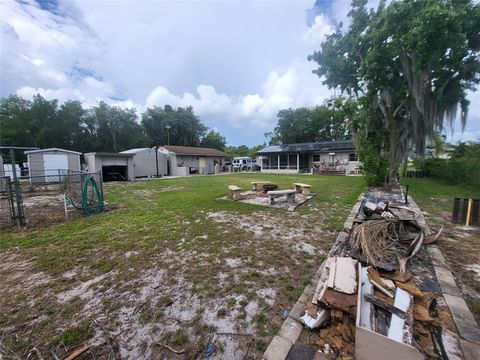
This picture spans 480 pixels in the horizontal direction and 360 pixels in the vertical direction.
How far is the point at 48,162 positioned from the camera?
43.3 feet

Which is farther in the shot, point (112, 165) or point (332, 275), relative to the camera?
point (112, 165)

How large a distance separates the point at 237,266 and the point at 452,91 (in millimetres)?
11455

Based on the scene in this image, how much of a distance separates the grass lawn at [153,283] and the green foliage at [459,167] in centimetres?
1047

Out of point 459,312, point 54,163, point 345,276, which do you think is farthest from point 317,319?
point 54,163

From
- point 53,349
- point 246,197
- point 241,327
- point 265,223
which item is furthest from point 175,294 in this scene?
point 246,197

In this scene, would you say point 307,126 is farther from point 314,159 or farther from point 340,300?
point 340,300

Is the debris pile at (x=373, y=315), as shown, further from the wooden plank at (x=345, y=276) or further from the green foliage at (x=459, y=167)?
the green foliage at (x=459, y=167)

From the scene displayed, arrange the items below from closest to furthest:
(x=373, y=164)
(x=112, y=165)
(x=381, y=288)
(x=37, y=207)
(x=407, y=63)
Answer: (x=381, y=288), (x=37, y=207), (x=407, y=63), (x=373, y=164), (x=112, y=165)

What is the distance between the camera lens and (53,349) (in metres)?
1.75

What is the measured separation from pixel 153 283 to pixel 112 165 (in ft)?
52.8

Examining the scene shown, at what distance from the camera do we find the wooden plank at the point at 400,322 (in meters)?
1.47

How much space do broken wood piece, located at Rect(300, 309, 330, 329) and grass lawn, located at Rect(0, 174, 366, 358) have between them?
251 mm

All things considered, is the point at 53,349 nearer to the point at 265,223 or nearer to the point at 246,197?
the point at 265,223

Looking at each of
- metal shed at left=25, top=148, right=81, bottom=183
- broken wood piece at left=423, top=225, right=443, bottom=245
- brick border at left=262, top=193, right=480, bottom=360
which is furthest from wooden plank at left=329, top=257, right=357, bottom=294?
metal shed at left=25, top=148, right=81, bottom=183
